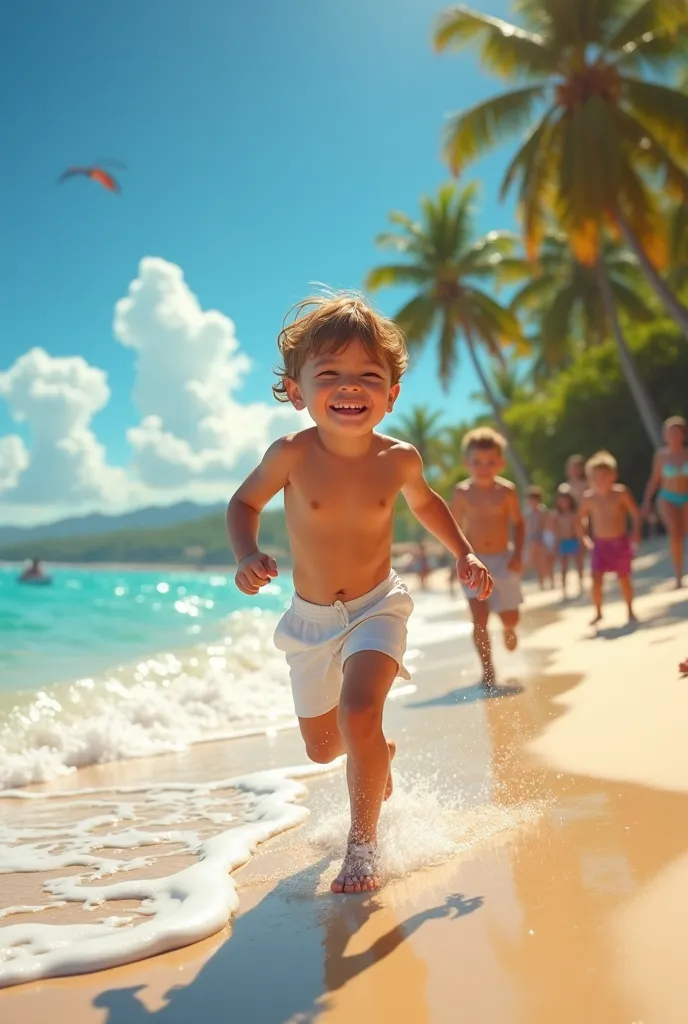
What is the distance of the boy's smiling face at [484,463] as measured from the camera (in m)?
7.18

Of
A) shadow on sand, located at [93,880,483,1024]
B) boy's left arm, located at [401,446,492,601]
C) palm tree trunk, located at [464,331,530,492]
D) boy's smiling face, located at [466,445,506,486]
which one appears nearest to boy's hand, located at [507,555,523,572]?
boy's smiling face, located at [466,445,506,486]

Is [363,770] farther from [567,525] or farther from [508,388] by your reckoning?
[508,388]

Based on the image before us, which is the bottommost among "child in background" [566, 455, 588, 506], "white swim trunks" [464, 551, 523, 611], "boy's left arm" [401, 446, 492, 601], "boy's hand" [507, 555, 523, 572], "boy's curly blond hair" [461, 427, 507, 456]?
"white swim trunks" [464, 551, 523, 611]

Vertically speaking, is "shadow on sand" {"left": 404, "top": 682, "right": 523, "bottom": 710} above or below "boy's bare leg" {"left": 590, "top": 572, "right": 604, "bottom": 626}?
below

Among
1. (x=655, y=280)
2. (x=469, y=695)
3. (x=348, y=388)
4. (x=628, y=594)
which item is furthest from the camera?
(x=655, y=280)

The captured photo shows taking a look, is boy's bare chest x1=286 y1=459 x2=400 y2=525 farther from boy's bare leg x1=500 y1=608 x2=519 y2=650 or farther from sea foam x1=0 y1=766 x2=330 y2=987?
boy's bare leg x1=500 y1=608 x2=519 y2=650

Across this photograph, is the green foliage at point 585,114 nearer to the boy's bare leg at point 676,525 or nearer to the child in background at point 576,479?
the child in background at point 576,479

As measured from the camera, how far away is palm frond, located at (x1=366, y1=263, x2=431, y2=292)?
1199 inches

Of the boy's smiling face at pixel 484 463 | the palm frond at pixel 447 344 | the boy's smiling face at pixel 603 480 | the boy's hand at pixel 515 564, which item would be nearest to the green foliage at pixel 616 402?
the palm frond at pixel 447 344

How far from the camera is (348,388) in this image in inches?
124

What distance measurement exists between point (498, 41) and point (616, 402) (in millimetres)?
12274

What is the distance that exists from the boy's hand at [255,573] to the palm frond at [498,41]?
18.3m

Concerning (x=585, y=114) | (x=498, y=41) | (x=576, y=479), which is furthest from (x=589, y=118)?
(x=576, y=479)

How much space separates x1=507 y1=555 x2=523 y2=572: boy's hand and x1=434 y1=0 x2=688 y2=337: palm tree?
10309mm
